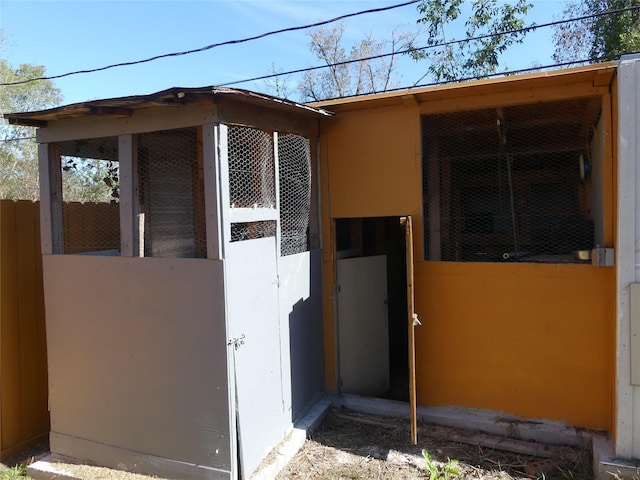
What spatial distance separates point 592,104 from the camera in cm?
371

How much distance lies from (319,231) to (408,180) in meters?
1.01

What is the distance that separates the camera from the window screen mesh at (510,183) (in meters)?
4.15

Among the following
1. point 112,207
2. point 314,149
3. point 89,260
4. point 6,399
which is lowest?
point 6,399

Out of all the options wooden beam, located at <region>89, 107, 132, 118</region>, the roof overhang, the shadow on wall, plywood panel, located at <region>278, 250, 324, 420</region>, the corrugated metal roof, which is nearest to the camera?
the corrugated metal roof

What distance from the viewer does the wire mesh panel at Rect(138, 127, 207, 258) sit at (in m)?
3.43

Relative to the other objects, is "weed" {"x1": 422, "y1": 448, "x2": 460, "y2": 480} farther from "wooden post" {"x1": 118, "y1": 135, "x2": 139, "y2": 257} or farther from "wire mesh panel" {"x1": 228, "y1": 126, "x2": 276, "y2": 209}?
"wooden post" {"x1": 118, "y1": 135, "x2": 139, "y2": 257}

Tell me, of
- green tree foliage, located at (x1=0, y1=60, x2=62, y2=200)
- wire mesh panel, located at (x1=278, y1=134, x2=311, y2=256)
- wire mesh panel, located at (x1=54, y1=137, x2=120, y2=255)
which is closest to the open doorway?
wire mesh panel, located at (x1=278, y1=134, x2=311, y2=256)

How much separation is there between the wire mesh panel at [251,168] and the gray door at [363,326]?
4.26ft

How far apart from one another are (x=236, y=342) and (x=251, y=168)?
133 centimetres

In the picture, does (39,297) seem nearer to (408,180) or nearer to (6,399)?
(6,399)

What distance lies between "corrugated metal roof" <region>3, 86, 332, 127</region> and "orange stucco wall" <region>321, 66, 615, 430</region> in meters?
0.90

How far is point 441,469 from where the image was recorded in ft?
11.1

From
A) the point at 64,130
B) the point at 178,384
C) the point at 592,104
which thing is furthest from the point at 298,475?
the point at 592,104

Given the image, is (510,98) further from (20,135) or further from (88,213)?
(20,135)
